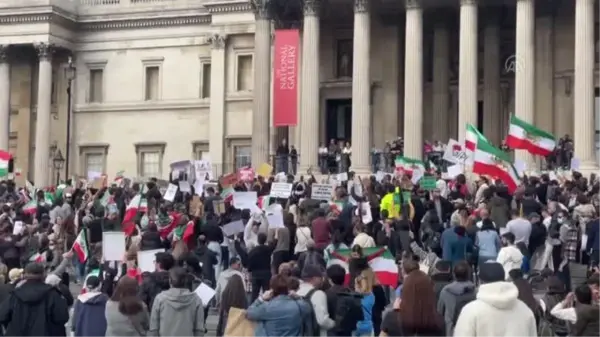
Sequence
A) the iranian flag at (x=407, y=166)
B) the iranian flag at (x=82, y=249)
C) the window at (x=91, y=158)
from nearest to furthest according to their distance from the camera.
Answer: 1. the iranian flag at (x=82, y=249)
2. the iranian flag at (x=407, y=166)
3. the window at (x=91, y=158)

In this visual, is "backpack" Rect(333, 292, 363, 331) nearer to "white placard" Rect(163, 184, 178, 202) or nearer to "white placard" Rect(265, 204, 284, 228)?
"white placard" Rect(265, 204, 284, 228)

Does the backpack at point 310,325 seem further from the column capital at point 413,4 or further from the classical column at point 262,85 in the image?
the classical column at point 262,85

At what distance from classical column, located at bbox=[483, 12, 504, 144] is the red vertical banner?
23.3ft

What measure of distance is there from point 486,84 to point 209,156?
1335cm

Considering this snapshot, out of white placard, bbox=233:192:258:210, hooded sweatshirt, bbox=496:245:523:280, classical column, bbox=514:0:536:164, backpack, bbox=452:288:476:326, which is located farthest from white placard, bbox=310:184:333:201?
backpack, bbox=452:288:476:326

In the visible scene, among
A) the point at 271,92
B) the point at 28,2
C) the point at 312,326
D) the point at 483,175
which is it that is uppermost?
the point at 28,2

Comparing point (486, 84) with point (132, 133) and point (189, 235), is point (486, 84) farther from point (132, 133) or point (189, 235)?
point (189, 235)

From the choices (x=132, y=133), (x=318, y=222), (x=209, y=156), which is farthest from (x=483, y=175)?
(x=132, y=133)

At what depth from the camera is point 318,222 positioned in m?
20.0

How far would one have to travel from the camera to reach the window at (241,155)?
46.7 m

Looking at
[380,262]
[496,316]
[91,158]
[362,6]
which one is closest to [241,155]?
[91,158]

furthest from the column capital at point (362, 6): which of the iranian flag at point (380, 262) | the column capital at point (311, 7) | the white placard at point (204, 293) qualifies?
the white placard at point (204, 293)

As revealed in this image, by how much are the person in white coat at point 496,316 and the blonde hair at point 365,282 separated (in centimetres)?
401

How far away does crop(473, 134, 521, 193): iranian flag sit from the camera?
26.6 meters
